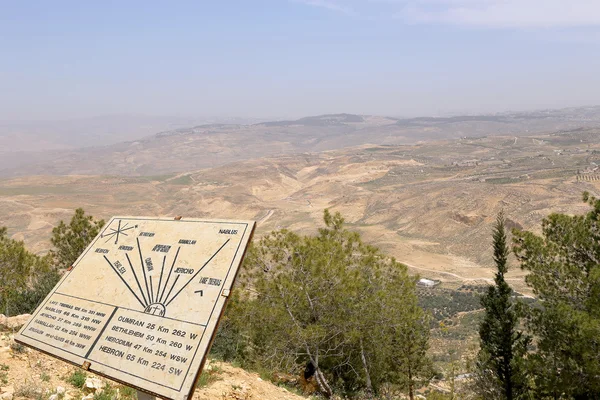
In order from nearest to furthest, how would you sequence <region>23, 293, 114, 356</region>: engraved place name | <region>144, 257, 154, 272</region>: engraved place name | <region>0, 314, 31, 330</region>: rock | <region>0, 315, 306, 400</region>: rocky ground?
<region>23, 293, 114, 356</region>: engraved place name, <region>144, 257, 154, 272</region>: engraved place name, <region>0, 315, 306, 400</region>: rocky ground, <region>0, 314, 31, 330</region>: rock

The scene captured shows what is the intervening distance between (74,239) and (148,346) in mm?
Answer: 15016

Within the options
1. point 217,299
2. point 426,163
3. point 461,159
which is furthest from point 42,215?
point 461,159

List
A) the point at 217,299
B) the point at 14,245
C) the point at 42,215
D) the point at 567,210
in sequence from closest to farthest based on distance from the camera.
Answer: the point at 217,299
the point at 14,245
the point at 567,210
the point at 42,215

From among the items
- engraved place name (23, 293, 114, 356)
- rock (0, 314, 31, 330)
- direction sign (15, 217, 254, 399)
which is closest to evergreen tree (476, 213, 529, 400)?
direction sign (15, 217, 254, 399)

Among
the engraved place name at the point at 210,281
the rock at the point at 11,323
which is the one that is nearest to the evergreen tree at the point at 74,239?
the rock at the point at 11,323

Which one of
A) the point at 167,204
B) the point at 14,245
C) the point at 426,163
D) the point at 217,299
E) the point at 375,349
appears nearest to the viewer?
the point at 217,299

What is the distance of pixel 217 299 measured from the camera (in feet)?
13.6

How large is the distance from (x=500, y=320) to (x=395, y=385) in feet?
14.4

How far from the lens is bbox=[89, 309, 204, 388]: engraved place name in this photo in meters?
3.82

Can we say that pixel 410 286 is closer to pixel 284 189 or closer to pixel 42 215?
pixel 42 215

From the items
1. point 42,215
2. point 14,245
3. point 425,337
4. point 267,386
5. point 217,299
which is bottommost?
point 42,215

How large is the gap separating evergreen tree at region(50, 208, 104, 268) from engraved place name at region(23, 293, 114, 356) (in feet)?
41.6

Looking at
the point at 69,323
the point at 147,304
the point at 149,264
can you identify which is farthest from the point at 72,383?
the point at 147,304

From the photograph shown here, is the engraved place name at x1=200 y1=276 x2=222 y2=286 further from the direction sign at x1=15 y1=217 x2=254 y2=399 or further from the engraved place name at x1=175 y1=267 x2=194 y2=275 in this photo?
the engraved place name at x1=175 y1=267 x2=194 y2=275
